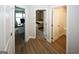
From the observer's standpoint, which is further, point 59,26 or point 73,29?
point 59,26

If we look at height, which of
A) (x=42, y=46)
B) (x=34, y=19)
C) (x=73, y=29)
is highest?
(x=34, y=19)

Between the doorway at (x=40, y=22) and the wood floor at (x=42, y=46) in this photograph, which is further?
the wood floor at (x=42, y=46)

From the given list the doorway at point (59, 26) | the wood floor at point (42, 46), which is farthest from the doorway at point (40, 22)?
the doorway at point (59, 26)

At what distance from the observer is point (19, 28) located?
165 centimetres

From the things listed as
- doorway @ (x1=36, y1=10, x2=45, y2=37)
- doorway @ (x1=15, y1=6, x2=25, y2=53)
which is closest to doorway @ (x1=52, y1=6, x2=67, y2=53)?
doorway @ (x1=36, y1=10, x2=45, y2=37)

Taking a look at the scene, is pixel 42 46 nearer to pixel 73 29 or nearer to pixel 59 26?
pixel 59 26

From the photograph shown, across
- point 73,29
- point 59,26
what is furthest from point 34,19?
point 73,29

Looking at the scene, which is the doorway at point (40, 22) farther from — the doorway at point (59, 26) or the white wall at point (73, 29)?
the white wall at point (73, 29)

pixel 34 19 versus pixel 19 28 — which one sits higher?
pixel 34 19

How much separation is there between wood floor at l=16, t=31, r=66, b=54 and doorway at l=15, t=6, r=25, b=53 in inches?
1.4

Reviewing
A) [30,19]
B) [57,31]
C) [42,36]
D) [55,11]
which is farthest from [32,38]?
[55,11]

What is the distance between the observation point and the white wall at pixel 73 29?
58.4 inches

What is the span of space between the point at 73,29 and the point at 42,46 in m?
0.50

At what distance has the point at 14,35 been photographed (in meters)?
1.71
